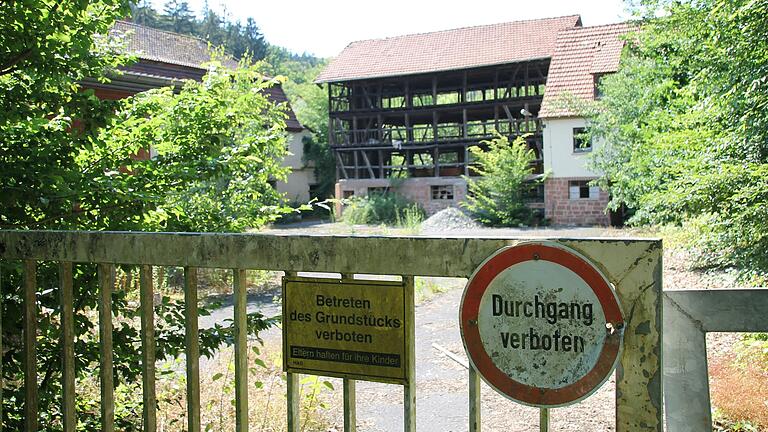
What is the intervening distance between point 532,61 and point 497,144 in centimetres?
528

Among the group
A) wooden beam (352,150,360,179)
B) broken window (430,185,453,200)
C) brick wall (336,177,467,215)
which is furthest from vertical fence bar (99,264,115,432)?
wooden beam (352,150,360,179)

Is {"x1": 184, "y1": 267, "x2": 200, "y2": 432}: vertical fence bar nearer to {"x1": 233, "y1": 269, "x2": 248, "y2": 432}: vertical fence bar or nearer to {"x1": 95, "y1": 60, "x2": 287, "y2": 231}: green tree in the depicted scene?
{"x1": 233, "y1": 269, "x2": 248, "y2": 432}: vertical fence bar

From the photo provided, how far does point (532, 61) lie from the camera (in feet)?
124

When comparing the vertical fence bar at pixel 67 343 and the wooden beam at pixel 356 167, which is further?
the wooden beam at pixel 356 167

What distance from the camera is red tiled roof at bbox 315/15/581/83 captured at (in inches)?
1507

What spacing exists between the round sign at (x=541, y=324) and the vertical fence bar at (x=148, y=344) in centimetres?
102

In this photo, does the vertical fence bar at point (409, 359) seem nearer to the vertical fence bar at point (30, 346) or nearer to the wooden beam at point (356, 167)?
the vertical fence bar at point (30, 346)

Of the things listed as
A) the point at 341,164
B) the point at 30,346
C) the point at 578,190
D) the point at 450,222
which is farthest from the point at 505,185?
the point at 30,346

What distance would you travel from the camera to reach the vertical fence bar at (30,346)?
2.48m

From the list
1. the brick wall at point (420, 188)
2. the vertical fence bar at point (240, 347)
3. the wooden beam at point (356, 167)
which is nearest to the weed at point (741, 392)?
the vertical fence bar at point (240, 347)

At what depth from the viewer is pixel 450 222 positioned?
110 feet

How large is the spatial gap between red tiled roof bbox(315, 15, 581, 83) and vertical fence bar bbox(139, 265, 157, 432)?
36.5 meters

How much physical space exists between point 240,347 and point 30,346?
2.87 ft

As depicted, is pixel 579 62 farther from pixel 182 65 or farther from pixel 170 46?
pixel 170 46
